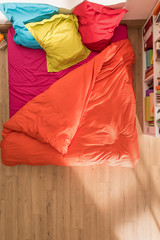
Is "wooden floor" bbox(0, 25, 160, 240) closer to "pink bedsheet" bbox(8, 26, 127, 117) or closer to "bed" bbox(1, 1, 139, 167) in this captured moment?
"bed" bbox(1, 1, 139, 167)

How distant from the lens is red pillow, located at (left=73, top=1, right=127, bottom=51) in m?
1.61

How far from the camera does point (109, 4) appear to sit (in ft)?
5.40

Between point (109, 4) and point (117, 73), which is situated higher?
point (109, 4)

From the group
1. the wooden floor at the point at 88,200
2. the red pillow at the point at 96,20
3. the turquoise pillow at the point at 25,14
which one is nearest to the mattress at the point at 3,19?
the turquoise pillow at the point at 25,14

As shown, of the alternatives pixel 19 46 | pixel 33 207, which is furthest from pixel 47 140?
pixel 19 46

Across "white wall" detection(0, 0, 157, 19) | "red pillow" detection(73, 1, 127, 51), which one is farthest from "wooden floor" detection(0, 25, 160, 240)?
"red pillow" detection(73, 1, 127, 51)

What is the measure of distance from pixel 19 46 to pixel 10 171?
1380 mm

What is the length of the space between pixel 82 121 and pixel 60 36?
83cm

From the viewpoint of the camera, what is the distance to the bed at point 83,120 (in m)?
1.61

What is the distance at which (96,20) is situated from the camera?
63.7 inches

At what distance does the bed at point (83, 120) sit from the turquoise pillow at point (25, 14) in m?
0.54

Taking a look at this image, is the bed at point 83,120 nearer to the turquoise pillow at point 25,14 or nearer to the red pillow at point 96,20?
the red pillow at point 96,20

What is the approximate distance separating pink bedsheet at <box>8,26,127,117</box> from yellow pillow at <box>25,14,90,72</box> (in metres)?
0.13

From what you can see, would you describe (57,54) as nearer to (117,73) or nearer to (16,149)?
(117,73)
